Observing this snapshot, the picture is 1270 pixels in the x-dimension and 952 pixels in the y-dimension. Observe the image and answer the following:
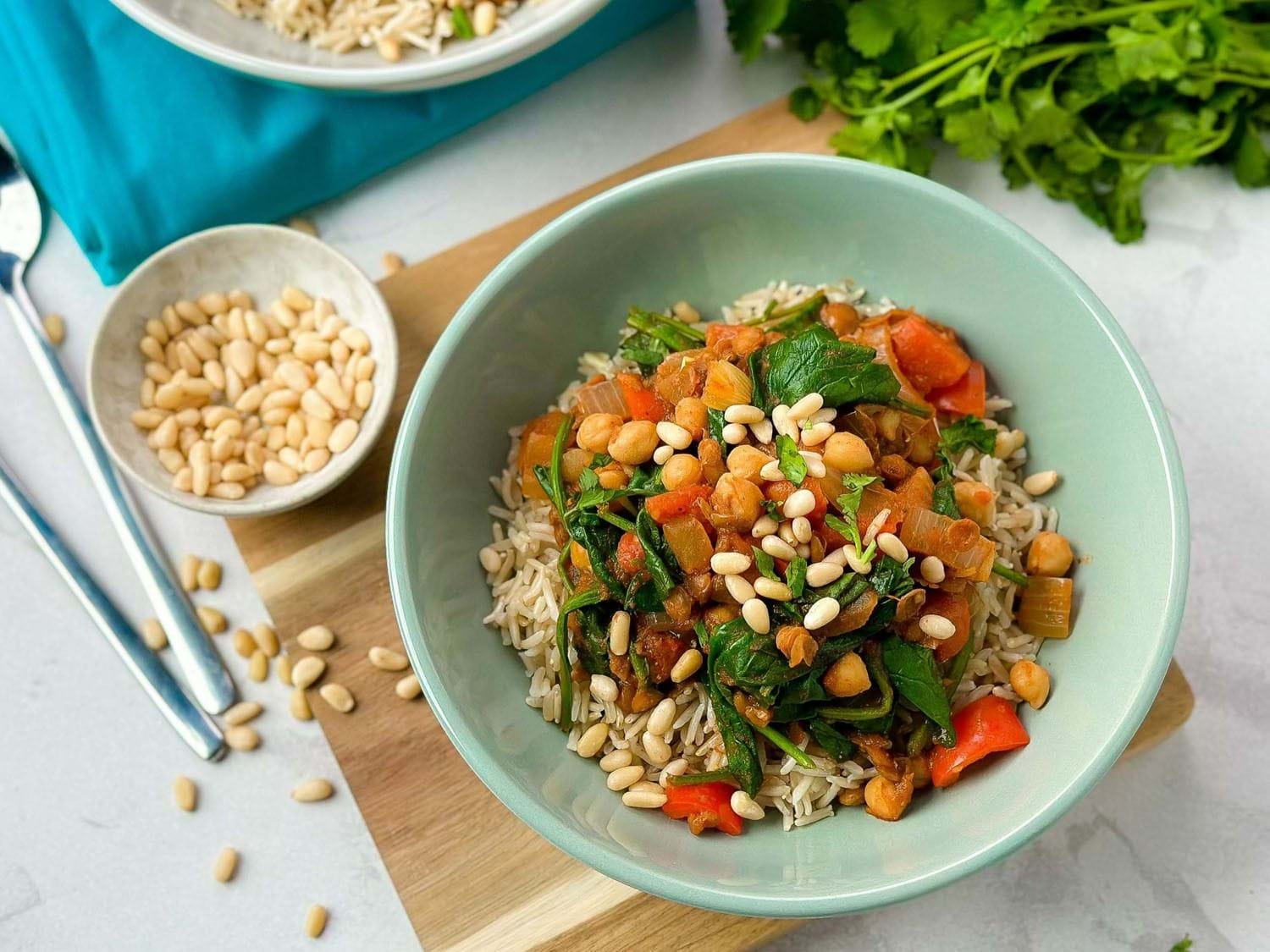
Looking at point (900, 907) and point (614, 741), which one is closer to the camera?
point (614, 741)

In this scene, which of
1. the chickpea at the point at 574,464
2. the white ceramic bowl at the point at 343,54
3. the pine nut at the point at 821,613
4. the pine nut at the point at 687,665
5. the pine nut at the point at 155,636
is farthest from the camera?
the pine nut at the point at 155,636

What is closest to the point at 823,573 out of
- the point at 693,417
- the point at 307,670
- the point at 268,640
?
the point at 693,417

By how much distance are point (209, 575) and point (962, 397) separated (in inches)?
102

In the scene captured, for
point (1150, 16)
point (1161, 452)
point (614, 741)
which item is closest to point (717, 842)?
point (614, 741)

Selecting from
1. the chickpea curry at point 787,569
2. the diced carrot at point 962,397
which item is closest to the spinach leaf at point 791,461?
the chickpea curry at point 787,569

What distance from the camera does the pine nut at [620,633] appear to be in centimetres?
295

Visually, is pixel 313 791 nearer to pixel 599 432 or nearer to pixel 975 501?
pixel 599 432

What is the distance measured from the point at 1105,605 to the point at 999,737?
1.51 ft

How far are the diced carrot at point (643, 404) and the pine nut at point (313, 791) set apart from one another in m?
1.73

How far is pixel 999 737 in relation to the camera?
9.71 feet

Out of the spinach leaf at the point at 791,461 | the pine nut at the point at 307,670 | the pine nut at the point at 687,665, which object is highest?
the spinach leaf at the point at 791,461

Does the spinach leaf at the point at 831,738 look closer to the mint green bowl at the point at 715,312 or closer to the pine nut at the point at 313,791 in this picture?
the mint green bowl at the point at 715,312

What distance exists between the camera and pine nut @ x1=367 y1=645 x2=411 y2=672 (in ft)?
11.8

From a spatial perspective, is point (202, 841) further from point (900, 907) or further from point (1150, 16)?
point (1150, 16)
